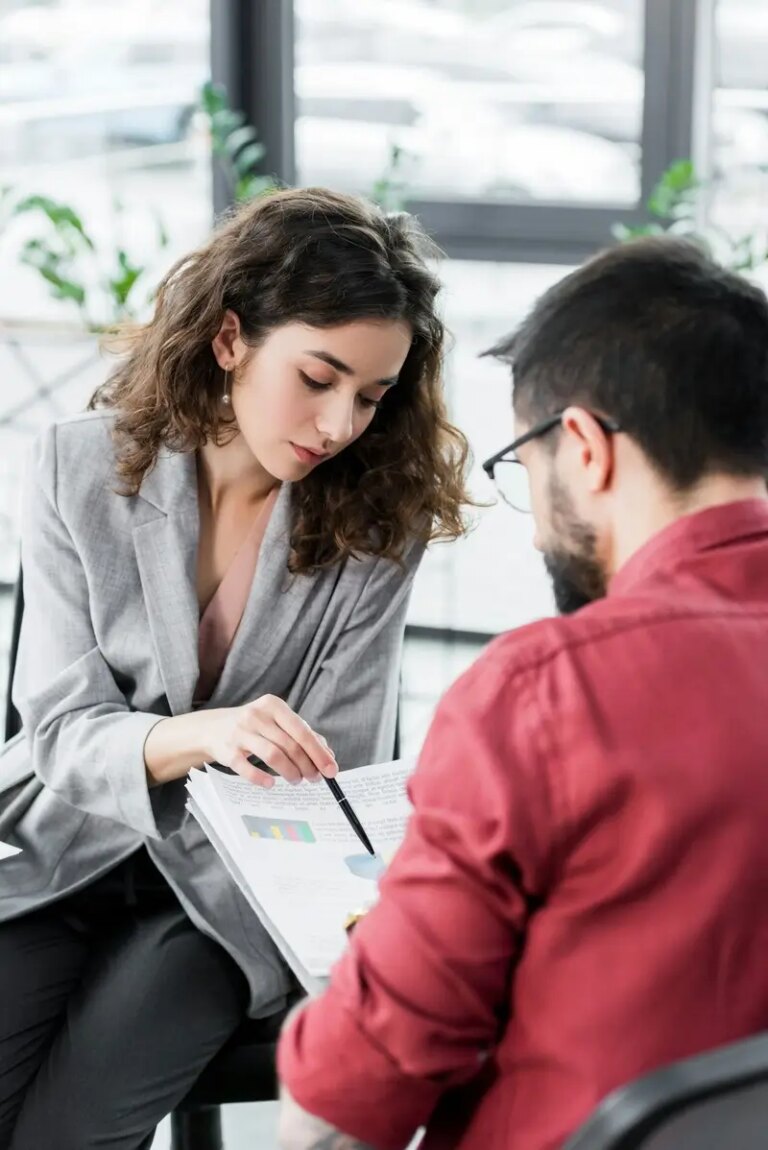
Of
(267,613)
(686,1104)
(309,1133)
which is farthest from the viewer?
(267,613)

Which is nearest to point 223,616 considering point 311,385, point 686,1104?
point 311,385

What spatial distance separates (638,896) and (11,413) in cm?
372

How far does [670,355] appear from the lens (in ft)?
3.12

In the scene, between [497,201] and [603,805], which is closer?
[603,805]

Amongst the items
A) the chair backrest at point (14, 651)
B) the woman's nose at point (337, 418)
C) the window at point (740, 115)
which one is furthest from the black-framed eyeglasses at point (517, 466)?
the window at point (740, 115)

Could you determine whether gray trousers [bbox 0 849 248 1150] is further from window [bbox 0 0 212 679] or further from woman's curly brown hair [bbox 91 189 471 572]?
window [bbox 0 0 212 679]

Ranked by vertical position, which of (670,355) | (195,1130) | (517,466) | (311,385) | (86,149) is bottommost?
(195,1130)

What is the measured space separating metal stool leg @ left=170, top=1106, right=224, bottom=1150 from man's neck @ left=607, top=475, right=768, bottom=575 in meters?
1.20

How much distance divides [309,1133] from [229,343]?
1.02m

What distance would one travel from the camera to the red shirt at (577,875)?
2.81 ft

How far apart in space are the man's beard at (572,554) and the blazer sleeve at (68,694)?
679 millimetres

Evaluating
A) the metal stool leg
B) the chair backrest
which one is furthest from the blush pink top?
the metal stool leg

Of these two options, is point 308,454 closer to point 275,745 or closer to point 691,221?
point 275,745

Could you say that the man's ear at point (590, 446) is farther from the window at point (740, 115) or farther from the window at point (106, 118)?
the window at point (106, 118)
